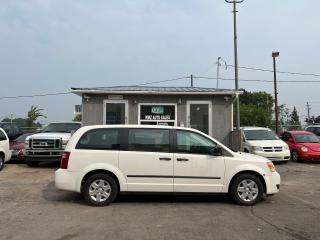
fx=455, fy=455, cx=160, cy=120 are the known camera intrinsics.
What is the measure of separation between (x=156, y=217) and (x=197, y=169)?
1764 millimetres

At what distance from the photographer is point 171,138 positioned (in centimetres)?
1027

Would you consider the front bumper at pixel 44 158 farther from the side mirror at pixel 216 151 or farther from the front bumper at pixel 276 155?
the side mirror at pixel 216 151

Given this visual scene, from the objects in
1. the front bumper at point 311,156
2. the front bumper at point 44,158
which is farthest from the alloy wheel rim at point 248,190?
the front bumper at point 311,156

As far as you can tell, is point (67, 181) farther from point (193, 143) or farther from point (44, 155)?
point (44, 155)

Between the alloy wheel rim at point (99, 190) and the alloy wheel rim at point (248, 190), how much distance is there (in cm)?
291

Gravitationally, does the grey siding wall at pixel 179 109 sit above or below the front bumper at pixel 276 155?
above

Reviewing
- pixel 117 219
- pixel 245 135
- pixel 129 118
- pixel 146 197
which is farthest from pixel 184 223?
pixel 245 135

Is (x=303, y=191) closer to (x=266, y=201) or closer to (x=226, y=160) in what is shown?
(x=266, y=201)

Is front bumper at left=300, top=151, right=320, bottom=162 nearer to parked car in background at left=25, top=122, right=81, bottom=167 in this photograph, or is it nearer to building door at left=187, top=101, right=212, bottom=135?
building door at left=187, top=101, right=212, bottom=135

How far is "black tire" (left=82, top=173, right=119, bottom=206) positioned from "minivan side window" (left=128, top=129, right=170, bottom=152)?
86 cm

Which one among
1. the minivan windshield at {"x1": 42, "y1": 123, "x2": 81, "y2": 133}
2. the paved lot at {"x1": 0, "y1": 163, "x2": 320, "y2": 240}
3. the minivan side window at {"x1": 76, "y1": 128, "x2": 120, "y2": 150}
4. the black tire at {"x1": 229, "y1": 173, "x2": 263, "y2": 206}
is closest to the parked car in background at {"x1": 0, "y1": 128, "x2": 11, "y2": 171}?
the minivan windshield at {"x1": 42, "y1": 123, "x2": 81, "y2": 133}

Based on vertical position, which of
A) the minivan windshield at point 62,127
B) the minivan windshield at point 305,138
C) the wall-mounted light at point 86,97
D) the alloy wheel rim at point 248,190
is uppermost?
the wall-mounted light at point 86,97

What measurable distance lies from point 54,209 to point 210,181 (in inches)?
135

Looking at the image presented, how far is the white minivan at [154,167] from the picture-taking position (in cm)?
997
